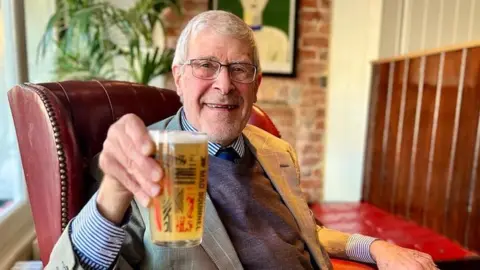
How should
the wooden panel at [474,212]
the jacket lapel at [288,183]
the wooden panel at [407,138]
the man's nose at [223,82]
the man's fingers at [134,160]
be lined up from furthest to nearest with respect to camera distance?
the wooden panel at [407,138], the wooden panel at [474,212], the jacket lapel at [288,183], the man's nose at [223,82], the man's fingers at [134,160]

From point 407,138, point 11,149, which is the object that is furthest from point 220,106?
point 407,138

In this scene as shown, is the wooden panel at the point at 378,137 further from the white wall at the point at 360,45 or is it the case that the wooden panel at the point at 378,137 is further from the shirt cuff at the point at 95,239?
the shirt cuff at the point at 95,239

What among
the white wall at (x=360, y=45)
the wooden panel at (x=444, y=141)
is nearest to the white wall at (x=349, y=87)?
the white wall at (x=360, y=45)

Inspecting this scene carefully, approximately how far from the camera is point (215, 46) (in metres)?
0.98

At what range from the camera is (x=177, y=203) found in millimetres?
567

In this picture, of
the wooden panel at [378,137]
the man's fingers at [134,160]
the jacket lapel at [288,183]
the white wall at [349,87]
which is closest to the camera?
the man's fingers at [134,160]

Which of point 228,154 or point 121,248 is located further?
point 228,154

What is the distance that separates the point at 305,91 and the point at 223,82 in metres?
2.07

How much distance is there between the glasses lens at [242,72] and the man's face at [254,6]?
189cm

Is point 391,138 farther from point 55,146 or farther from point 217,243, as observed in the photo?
point 55,146

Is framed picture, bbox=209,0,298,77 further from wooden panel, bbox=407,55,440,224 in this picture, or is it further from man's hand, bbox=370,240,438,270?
man's hand, bbox=370,240,438,270

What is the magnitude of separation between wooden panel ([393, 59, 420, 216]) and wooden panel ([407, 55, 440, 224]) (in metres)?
0.06

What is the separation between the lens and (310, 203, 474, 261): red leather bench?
1889 mm

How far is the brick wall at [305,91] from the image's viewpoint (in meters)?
2.91
